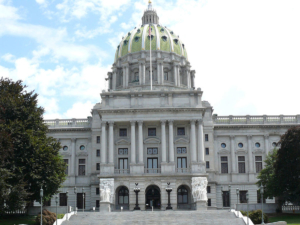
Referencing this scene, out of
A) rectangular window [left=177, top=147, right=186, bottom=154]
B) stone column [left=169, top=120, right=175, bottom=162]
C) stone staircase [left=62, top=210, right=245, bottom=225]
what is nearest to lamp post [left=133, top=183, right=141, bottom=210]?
stone column [left=169, top=120, right=175, bottom=162]

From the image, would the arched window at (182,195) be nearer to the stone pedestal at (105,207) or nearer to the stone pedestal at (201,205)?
the stone pedestal at (201,205)

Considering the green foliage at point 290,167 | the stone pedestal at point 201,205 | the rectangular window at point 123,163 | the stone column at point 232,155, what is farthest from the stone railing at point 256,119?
the green foliage at point 290,167

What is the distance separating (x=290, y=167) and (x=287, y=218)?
238 inches

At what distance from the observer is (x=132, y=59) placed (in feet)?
321

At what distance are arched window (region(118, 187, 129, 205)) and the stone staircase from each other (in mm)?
14307

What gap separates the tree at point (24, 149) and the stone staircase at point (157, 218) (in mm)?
5576

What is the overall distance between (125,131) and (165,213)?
20.8 m

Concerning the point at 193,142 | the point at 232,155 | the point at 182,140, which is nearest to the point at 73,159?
the point at 182,140

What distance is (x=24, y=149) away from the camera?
53344mm

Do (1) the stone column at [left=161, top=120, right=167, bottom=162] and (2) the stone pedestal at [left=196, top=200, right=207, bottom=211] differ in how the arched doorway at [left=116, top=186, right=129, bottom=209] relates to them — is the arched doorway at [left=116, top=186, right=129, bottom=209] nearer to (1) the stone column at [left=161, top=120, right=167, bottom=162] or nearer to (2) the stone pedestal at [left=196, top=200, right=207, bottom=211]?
(1) the stone column at [left=161, top=120, right=167, bottom=162]

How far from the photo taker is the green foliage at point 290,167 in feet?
185

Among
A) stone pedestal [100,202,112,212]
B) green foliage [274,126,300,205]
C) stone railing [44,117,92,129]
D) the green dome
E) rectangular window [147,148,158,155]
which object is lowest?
stone pedestal [100,202,112,212]

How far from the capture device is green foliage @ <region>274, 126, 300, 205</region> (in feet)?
185

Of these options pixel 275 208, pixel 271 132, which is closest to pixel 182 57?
pixel 271 132
